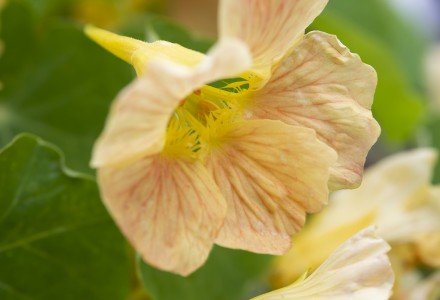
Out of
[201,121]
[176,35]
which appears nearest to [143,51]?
[201,121]

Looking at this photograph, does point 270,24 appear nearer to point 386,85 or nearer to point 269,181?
point 269,181

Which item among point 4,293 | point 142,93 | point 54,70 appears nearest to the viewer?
point 142,93

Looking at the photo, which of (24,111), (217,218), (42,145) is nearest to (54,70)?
(24,111)

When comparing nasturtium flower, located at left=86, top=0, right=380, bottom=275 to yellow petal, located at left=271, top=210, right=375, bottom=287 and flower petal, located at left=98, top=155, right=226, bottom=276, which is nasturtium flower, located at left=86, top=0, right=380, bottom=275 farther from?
yellow petal, located at left=271, top=210, right=375, bottom=287

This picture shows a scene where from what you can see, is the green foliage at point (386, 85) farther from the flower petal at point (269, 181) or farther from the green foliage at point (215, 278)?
the flower petal at point (269, 181)

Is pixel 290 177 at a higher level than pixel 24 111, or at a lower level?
higher

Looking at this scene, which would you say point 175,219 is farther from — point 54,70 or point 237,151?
point 54,70
